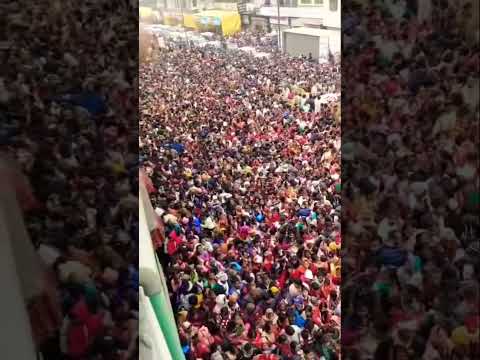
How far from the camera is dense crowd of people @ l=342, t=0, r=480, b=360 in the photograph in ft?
3.57

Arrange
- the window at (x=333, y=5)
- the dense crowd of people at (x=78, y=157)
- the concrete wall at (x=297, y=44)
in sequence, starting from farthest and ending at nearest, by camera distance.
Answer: the concrete wall at (x=297, y=44), the window at (x=333, y=5), the dense crowd of people at (x=78, y=157)

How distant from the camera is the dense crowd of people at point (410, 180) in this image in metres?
1.09

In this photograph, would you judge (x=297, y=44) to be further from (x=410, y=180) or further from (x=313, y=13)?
(x=410, y=180)

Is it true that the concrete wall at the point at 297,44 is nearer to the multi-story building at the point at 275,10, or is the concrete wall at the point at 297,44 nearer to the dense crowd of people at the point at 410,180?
the multi-story building at the point at 275,10

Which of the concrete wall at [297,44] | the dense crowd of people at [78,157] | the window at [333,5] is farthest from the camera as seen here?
the concrete wall at [297,44]

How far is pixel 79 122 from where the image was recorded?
107 centimetres

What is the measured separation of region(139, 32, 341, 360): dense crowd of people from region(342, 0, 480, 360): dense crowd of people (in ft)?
0.51

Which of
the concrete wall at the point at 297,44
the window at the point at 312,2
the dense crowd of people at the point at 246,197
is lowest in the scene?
the dense crowd of people at the point at 246,197

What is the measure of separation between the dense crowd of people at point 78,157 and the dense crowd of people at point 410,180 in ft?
1.34

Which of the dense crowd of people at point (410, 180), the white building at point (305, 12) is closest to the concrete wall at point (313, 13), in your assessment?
the white building at point (305, 12)

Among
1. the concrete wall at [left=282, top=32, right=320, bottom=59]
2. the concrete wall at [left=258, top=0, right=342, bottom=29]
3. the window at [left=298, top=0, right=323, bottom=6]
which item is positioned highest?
the window at [left=298, top=0, right=323, bottom=6]

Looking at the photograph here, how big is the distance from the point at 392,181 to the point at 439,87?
7.4 inches

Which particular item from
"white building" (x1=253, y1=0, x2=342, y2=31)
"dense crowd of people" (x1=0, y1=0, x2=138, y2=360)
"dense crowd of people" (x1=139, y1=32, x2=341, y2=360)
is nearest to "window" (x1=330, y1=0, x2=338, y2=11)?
"white building" (x1=253, y1=0, x2=342, y2=31)

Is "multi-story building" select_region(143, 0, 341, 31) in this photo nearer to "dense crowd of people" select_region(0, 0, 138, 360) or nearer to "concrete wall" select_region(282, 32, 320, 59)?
"concrete wall" select_region(282, 32, 320, 59)
